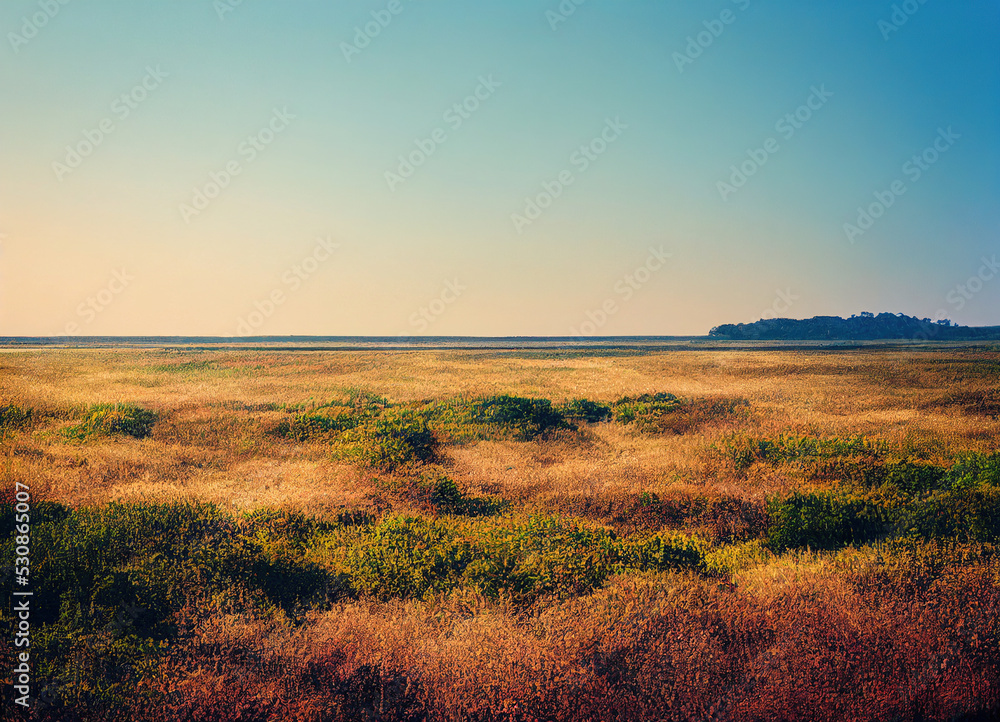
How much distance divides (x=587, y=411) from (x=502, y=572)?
1492 centimetres

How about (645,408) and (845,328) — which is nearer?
(645,408)

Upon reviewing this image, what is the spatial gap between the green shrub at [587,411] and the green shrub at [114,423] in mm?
13377

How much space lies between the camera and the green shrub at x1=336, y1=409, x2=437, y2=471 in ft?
45.1

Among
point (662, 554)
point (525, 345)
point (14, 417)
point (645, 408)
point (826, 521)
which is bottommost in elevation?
point (662, 554)

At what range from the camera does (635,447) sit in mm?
16375

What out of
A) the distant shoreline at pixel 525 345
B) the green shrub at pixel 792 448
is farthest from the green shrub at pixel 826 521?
the distant shoreline at pixel 525 345

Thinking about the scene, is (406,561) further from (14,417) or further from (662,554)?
(14,417)

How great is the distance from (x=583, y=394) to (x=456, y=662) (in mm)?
23244

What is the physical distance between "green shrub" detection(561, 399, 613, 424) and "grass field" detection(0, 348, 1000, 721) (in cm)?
391

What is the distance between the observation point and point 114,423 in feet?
54.5

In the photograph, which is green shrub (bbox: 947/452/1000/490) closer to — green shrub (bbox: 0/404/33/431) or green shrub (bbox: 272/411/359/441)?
green shrub (bbox: 272/411/359/441)

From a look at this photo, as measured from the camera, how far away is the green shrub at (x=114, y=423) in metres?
15.9

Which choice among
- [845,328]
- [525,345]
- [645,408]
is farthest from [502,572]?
[845,328]

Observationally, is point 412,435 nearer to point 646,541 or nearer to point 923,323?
point 646,541
